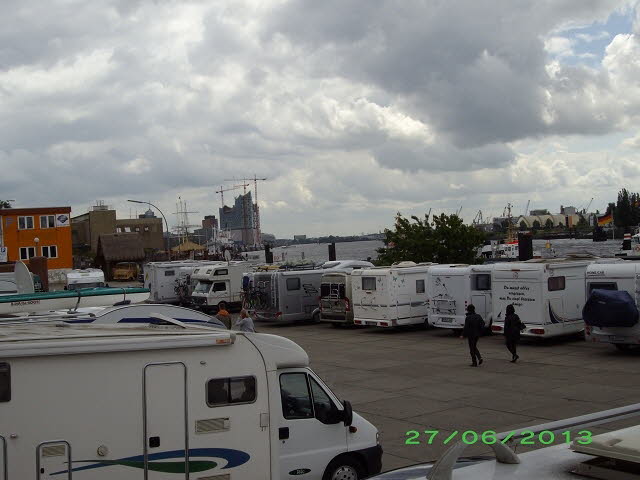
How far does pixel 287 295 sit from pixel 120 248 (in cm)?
5298

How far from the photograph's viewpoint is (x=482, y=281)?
25.8 meters

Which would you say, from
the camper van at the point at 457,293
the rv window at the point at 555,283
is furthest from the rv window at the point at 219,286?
the rv window at the point at 555,283

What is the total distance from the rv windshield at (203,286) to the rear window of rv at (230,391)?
31613 millimetres

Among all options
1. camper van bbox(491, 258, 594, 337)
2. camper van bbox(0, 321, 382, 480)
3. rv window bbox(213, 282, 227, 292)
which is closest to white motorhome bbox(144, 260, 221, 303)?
Answer: rv window bbox(213, 282, 227, 292)

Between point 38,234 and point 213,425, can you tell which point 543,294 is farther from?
point 38,234

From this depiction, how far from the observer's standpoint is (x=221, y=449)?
23.6 ft

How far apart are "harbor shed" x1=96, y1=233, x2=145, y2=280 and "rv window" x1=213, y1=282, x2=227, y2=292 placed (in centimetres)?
4305

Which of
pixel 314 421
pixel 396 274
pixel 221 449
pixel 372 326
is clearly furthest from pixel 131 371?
pixel 372 326

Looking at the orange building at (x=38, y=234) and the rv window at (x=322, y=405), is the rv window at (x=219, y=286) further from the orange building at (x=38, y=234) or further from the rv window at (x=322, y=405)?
the rv window at (x=322, y=405)

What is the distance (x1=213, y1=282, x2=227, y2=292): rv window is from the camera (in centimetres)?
3862

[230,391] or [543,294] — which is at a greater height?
[230,391]

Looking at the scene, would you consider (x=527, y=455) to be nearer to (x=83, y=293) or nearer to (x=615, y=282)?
(x=83, y=293)

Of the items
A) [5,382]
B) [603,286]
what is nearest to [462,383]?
[603,286]

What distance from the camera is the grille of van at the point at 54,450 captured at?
646 cm
